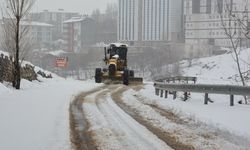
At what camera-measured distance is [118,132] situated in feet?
33.0

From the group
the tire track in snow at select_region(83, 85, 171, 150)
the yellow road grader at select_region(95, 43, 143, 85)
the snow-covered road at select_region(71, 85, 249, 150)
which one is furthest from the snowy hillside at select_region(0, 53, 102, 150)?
the yellow road grader at select_region(95, 43, 143, 85)

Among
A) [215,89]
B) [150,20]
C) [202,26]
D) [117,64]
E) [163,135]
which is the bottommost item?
[163,135]

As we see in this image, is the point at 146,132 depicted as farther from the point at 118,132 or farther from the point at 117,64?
the point at 117,64

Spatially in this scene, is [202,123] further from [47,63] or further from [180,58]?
[180,58]

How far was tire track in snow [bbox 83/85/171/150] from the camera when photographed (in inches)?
339

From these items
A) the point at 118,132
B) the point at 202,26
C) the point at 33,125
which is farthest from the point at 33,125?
the point at 202,26

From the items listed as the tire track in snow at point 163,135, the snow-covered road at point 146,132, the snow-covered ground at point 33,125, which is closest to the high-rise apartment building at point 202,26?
the snow-covered ground at point 33,125

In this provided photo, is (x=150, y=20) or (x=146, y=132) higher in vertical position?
(x=150, y=20)

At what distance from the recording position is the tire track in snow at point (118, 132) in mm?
8602

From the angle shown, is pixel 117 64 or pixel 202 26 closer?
pixel 117 64

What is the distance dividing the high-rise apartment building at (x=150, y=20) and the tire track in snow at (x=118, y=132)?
131 meters

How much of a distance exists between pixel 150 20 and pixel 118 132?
13878cm

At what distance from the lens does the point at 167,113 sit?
45.3ft

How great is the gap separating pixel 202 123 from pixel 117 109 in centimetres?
399
